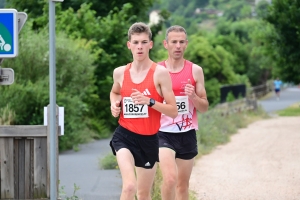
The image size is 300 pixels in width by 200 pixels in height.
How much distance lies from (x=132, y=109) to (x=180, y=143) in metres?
1.46

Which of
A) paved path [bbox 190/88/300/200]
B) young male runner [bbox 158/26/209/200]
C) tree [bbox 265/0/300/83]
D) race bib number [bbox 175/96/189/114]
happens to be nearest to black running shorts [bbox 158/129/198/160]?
young male runner [bbox 158/26/209/200]

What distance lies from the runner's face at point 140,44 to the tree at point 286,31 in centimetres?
2139

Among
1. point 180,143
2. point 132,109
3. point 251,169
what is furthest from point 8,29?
point 251,169

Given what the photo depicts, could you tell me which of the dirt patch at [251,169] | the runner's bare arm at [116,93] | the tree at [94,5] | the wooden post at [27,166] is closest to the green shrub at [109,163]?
the dirt patch at [251,169]

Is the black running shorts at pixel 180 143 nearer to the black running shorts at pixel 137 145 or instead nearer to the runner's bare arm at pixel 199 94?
the runner's bare arm at pixel 199 94

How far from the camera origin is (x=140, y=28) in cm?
781

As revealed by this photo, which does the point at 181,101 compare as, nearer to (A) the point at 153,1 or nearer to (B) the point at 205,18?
(A) the point at 153,1

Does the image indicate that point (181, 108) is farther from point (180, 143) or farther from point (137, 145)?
point (137, 145)

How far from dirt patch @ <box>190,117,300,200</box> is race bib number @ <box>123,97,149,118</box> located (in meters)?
4.61

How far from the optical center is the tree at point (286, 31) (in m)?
29.2

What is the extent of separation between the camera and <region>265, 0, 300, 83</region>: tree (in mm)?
29203

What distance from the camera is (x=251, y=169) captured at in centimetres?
1652

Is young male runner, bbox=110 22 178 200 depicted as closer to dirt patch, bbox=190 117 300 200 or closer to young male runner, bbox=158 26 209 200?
young male runner, bbox=158 26 209 200

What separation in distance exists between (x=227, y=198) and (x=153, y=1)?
21382mm
